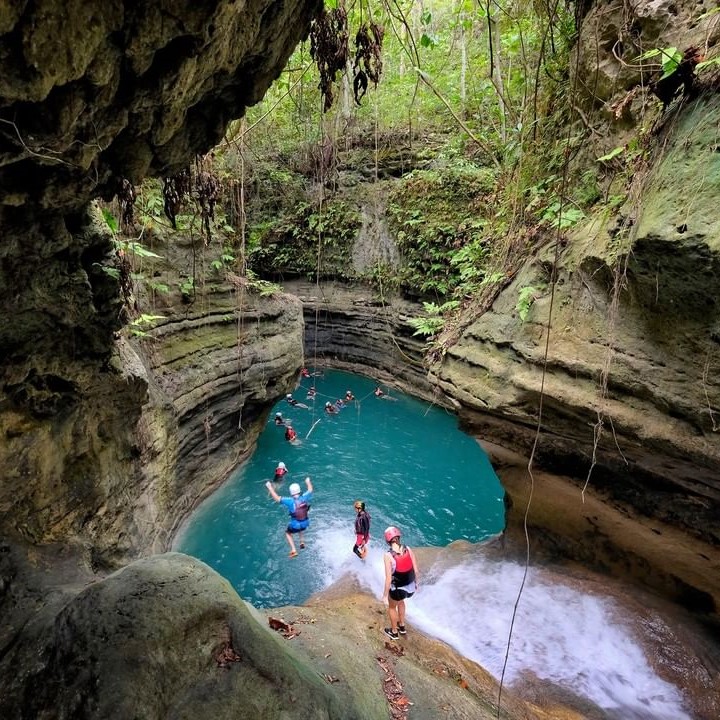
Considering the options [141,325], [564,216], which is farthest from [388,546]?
[564,216]

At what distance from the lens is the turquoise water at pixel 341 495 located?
8.41 meters

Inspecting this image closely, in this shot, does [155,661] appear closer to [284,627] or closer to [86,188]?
[284,627]

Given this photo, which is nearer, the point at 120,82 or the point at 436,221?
the point at 120,82

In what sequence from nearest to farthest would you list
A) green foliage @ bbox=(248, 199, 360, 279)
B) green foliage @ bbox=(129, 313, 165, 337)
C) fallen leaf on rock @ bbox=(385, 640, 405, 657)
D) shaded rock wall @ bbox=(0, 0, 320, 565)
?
shaded rock wall @ bbox=(0, 0, 320, 565) → fallen leaf on rock @ bbox=(385, 640, 405, 657) → green foliage @ bbox=(129, 313, 165, 337) → green foliage @ bbox=(248, 199, 360, 279)

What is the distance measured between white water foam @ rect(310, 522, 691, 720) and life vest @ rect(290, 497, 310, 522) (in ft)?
6.20

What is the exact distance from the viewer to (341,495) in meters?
11.0

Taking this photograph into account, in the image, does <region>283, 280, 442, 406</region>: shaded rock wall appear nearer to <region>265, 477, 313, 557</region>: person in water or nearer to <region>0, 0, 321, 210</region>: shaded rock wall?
<region>265, 477, 313, 557</region>: person in water

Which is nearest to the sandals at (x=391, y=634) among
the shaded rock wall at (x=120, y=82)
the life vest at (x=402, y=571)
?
the life vest at (x=402, y=571)

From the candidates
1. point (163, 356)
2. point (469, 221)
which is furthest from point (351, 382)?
point (163, 356)

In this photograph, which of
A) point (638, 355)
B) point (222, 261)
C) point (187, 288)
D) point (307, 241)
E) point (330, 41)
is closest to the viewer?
point (330, 41)

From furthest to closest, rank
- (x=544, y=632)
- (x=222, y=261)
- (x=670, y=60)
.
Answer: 1. (x=222, y=261)
2. (x=544, y=632)
3. (x=670, y=60)

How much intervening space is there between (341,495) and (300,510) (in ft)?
7.73

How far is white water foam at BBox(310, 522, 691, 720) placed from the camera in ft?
16.7

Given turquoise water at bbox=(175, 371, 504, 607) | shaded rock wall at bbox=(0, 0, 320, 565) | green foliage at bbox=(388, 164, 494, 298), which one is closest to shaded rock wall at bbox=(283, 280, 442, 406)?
green foliage at bbox=(388, 164, 494, 298)
